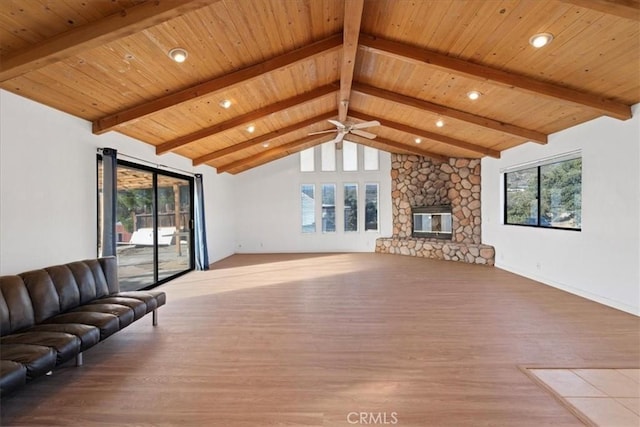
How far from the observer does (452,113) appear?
15.7ft

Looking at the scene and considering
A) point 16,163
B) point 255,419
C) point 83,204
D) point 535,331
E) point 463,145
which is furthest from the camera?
point 463,145

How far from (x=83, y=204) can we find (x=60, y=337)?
1.97m

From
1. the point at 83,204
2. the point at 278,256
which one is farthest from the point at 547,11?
the point at 278,256

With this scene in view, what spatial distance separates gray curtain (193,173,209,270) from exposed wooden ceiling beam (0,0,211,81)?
413 cm

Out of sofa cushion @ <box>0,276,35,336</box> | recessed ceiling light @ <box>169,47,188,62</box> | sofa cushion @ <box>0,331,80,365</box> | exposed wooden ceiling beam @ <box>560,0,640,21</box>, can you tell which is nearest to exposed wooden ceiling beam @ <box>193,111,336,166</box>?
recessed ceiling light @ <box>169,47,188,62</box>

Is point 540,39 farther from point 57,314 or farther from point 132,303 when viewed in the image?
point 57,314

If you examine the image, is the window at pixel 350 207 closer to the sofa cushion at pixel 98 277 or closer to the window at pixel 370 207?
the window at pixel 370 207

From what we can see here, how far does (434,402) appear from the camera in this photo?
2.03 metres

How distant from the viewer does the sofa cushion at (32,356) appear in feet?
6.05

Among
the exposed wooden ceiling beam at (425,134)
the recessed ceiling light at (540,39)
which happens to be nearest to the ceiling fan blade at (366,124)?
the exposed wooden ceiling beam at (425,134)

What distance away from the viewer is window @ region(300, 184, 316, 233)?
9148 millimetres

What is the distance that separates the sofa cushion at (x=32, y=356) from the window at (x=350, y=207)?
25.1 ft

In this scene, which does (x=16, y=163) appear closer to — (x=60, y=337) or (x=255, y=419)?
(x=60, y=337)

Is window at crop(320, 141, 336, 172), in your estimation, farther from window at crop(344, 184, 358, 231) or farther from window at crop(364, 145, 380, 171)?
window at crop(364, 145, 380, 171)
